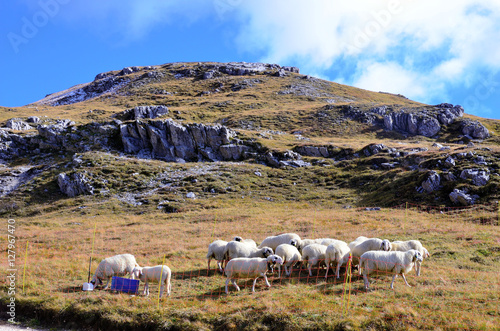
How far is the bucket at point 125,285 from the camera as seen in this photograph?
542 inches

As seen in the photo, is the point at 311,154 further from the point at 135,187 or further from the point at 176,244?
the point at 176,244

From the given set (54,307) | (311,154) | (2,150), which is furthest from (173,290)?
(2,150)

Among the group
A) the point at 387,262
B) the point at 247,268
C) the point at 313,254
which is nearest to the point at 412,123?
the point at 313,254

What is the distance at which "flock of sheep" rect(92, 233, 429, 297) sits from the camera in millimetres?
13844

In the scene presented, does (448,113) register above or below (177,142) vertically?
above

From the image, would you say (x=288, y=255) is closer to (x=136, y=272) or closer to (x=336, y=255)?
(x=336, y=255)

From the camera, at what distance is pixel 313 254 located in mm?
16172

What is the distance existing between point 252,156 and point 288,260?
53.9 meters

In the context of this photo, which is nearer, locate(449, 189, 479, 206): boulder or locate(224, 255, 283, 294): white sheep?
locate(224, 255, 283, 294): white sheep

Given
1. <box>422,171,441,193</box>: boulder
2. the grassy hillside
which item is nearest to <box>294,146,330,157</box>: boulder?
the grassy hillside

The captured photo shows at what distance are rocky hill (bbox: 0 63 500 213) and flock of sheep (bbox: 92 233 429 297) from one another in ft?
76.8

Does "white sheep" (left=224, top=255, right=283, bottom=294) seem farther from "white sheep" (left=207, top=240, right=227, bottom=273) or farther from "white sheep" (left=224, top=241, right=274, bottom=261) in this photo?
"white sheep" (left=207, top=240, right=227, bottom=273)

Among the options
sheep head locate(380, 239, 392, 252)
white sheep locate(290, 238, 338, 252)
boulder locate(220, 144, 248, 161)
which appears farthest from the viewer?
boulder locate(220, 144, 248, 161)

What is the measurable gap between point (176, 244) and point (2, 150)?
63375 mm
